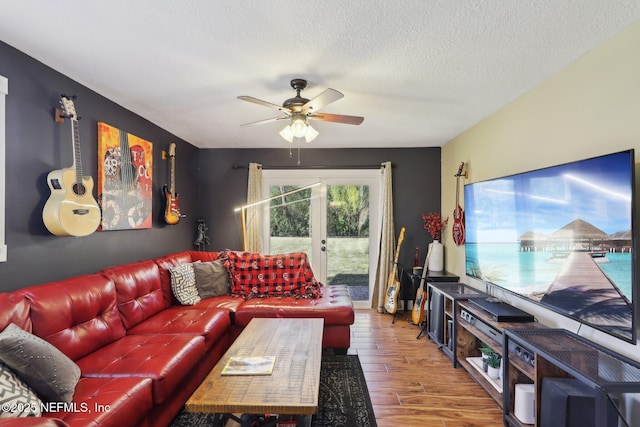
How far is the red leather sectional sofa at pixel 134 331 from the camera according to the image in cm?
164

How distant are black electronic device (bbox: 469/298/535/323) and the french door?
2252mm

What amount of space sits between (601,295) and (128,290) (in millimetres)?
3172

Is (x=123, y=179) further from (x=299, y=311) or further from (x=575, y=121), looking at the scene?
(x=575, y=121)

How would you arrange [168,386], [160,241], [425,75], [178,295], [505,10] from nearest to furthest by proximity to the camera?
1. [505,10]
2. [168,386]
3. [425,75]
4. [178,295]
5. [160,241]

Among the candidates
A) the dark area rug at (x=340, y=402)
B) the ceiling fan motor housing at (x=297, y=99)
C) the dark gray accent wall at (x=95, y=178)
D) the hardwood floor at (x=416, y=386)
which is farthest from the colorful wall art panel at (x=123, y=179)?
the hardwood floor at (x=416, y=386)

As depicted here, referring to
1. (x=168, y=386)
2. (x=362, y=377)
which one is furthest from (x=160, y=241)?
(x=362, y=377)

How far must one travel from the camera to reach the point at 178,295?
3234 millimetres

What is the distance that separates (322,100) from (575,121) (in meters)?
1.66

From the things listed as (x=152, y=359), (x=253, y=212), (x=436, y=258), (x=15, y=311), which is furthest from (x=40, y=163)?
(x=436, y=258)

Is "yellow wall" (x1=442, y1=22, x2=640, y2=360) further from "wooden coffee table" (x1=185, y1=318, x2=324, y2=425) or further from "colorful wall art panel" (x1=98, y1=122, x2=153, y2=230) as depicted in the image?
"colorful wall art panel" (x1=98, y1=122, x2=153, y2=230)

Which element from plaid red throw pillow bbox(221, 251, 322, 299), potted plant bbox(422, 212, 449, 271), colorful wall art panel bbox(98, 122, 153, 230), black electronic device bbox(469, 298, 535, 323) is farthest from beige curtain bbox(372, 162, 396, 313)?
colorful wall art panel bbox(98, 122, 153, 230)

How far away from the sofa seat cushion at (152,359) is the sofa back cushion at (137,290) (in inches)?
10.5

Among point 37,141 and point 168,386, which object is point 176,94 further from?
point 168,386

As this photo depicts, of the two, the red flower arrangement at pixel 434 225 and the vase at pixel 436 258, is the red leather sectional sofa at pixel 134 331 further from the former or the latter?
the red flower arrangement at pixel 434 225
